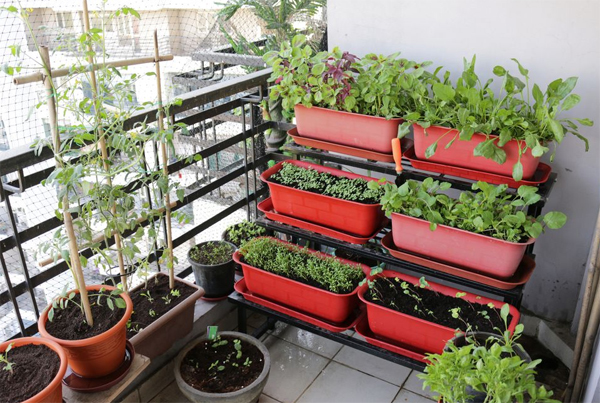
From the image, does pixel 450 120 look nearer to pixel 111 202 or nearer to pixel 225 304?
pixel 111 202

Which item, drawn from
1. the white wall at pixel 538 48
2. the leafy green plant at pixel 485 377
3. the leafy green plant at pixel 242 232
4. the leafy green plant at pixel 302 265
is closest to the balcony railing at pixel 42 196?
the leafy green plant at pixel 242 232

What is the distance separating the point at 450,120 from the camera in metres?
1.81

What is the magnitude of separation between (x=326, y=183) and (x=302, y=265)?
37cm

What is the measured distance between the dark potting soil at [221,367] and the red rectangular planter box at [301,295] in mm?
240

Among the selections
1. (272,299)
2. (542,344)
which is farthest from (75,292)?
(542,344)

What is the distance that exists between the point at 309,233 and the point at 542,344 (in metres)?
1.23

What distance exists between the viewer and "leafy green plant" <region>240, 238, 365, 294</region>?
6.83 ft

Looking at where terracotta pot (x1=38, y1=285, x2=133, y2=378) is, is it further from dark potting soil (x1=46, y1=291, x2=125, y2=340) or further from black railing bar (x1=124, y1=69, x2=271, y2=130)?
black railing bar (x1=124, y1=69, x2=271, y2=130)

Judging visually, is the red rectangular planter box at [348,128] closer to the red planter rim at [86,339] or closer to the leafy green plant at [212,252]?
the leafy green plant at [212,252]

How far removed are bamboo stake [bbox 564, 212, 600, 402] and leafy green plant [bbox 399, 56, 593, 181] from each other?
1.12ft

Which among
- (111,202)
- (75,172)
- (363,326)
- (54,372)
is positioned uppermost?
(75,172)

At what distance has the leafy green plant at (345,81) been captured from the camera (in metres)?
1.92

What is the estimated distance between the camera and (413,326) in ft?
6.24

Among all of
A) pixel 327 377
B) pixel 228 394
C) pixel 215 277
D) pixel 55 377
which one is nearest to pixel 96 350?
pixel 55 377
